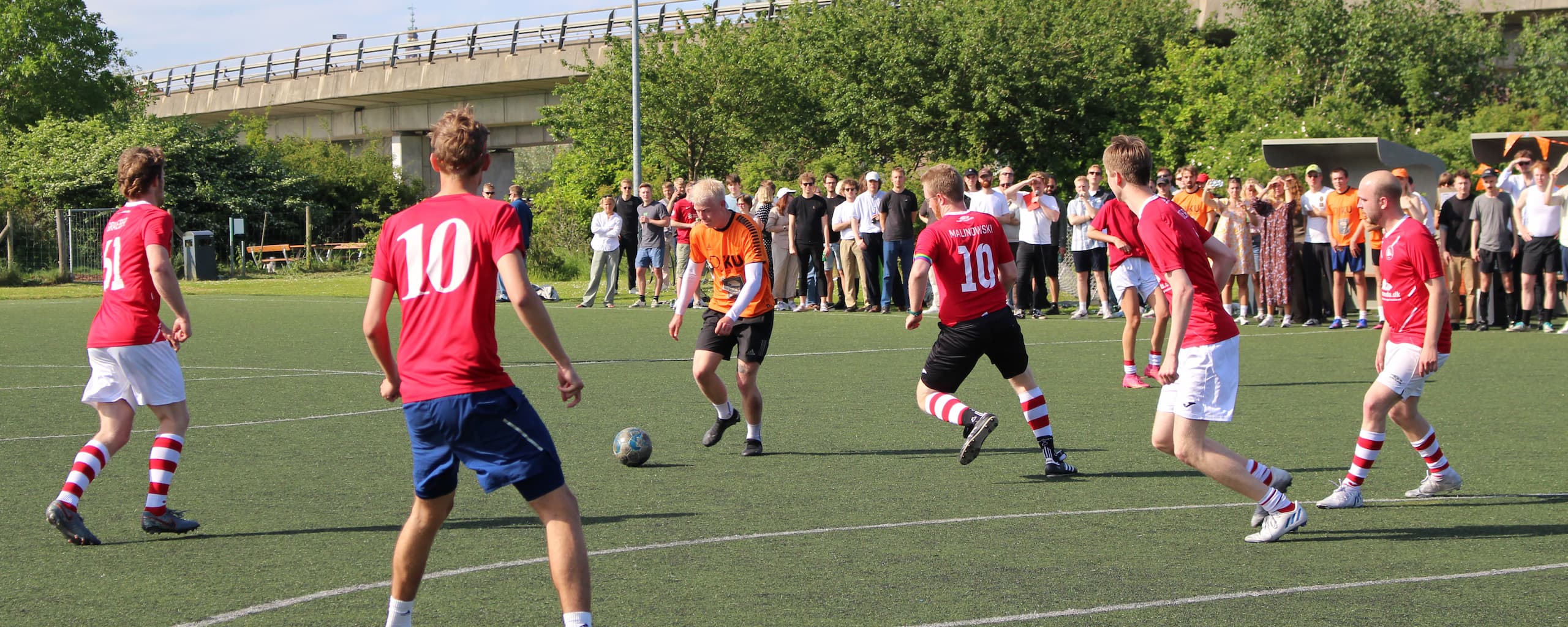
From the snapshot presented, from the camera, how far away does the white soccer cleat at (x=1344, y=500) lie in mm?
6559

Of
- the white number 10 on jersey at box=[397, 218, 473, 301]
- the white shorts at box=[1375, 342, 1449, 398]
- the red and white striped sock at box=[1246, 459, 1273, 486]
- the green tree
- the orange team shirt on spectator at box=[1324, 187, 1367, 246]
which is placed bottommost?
the red and white striped sock at box=[1246, 459, 1273, 486]

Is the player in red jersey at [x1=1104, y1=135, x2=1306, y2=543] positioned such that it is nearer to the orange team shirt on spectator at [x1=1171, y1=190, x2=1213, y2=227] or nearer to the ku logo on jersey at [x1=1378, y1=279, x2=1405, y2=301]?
the ku logo on jersey at [x1=1378, y1=279, x2=1405, y2=301]

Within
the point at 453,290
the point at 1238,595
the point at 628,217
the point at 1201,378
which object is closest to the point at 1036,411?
the point at 1201,378

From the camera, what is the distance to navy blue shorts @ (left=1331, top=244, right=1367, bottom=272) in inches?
670

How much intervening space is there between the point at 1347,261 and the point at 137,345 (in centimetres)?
1490

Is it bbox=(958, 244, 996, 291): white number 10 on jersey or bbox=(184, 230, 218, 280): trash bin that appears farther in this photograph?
bbox=(184, 230, 218, 280): trash bin

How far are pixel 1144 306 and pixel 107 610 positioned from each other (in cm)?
1655

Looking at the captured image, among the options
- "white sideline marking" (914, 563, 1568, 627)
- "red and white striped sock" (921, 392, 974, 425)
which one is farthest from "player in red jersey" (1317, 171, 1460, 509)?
"red and white striped sock" (921, 392, 974, 425)

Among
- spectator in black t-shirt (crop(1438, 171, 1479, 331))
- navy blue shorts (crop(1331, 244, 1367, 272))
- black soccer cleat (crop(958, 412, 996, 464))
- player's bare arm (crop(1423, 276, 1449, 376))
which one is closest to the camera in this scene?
player's bare arm (crop(1423, 276, 1449, 376))

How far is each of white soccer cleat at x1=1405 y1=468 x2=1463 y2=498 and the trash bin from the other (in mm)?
31713

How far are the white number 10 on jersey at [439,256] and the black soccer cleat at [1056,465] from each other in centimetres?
420

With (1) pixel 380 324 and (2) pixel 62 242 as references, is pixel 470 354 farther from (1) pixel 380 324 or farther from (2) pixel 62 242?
(2) pixel 62 242

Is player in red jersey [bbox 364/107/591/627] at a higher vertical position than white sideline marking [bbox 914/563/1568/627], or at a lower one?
higher

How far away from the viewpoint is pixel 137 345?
6141 mm
